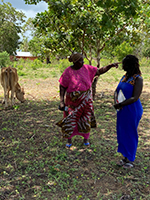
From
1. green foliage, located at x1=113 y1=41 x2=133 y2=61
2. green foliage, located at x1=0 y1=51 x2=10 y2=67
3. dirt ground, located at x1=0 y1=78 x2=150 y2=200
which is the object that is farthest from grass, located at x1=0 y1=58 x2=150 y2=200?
green foliage, located at x1=113 y1=41 x2=133 y2=61

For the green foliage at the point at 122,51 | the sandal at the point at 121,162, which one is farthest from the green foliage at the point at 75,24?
the green foliage at the point at 122,51

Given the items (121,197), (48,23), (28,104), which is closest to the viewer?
(121,197)

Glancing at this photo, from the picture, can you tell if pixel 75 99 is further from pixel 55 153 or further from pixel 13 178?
pixel 13 178

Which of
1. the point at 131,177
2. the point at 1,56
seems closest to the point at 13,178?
the point at 131,177

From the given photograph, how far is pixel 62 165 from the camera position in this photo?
3.16 metres

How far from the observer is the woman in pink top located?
334cm

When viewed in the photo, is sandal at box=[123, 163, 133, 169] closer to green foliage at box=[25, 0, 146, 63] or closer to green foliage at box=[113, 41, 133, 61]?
green foliage at box=[25, 0, 146, 63]

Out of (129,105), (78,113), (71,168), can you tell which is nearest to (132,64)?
(129,105)

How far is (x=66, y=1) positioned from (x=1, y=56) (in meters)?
13.6

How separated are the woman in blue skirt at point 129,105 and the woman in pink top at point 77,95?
0.54 meters

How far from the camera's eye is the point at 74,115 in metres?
3.48

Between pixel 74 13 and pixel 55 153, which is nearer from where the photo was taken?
pixel 55 153

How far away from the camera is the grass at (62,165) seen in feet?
8.39

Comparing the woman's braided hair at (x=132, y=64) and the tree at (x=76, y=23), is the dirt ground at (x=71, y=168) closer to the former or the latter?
the woman's braided hair at (x=132, y=64)
